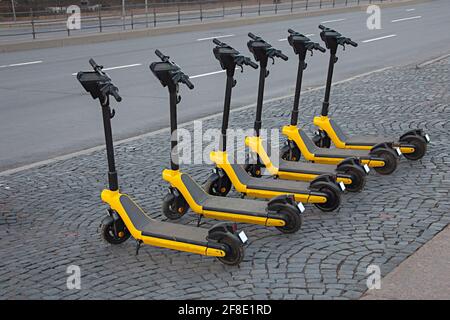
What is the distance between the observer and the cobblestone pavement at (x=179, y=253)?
4605 mm

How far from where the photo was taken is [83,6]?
29.6 meters

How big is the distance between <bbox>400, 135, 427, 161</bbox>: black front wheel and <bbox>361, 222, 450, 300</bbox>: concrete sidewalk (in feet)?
7.74

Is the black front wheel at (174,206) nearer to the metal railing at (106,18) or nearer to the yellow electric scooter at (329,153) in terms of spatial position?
the yellow electric scooter at (329,153)

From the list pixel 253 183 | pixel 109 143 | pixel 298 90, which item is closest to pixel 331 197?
pixel 253 183

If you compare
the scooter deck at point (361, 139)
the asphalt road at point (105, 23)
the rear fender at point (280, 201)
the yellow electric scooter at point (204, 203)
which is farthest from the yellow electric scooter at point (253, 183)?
the asphalt road at point (105, 23)

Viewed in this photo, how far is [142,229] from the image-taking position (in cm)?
524

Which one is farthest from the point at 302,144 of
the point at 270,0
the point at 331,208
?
the point at 270,0

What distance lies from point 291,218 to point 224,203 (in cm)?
68

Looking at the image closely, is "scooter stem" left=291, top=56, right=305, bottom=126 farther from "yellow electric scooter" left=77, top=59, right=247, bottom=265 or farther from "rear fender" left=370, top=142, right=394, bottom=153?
"yellow electric scooter" left=77, top=59, right=247, bottom=265

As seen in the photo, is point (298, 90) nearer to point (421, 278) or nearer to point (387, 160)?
point (387, 160)

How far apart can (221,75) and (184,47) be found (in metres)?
6.01

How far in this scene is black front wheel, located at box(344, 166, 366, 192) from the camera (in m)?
6.35

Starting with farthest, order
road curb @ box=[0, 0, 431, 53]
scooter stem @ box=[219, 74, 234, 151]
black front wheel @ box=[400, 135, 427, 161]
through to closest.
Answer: road curb @ box=[0, 0, 431, 53] < black front wheel @ box=[400, 135, 427, 161] < scooter stem @ box=[219, 74, 234, 151]

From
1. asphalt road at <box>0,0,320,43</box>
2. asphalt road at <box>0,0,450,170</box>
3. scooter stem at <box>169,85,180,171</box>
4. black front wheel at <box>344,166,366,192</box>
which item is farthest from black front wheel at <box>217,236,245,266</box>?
asphalt road at <box>0,0,320,43</box>
